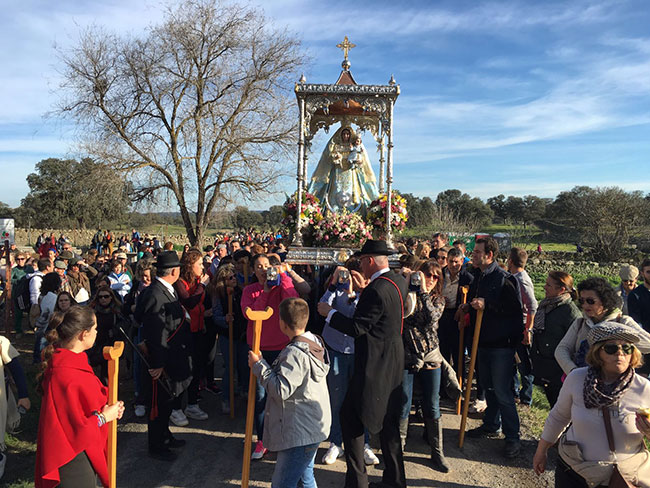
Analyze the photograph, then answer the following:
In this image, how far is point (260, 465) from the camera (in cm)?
450

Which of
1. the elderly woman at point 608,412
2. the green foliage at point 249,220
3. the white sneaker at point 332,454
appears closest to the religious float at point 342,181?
the white sneaker at point 332,454

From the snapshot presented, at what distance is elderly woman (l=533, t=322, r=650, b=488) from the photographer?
2537 mm

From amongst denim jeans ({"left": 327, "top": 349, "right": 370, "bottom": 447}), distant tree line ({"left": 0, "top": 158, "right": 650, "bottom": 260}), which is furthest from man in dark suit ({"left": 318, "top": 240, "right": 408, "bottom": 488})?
distant tree line ({"left": 0, "top": 158, "right": 650, "bottom": 260})

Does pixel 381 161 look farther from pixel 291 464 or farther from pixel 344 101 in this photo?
pixel 291 464

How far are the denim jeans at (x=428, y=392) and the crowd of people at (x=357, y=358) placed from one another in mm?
14

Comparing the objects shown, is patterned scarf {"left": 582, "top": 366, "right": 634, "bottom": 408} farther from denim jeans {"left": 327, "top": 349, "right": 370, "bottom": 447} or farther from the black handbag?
denim jeans {"left": 327, "top": 349, "right": 370, "bottom": 447}

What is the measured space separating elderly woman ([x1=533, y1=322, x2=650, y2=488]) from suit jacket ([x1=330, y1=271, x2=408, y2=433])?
1404 millimetres

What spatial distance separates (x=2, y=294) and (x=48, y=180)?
45.1 meters

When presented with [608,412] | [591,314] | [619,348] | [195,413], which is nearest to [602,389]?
[608,412]

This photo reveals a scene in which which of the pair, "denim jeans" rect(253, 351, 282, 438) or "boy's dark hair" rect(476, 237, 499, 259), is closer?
"denim jeans" rect(253, 351, 282, 438)

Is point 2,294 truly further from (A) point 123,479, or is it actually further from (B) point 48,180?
(B) point 48,180

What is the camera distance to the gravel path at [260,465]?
423 cm

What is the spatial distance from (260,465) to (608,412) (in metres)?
3.21

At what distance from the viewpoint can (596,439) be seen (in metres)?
2.60
